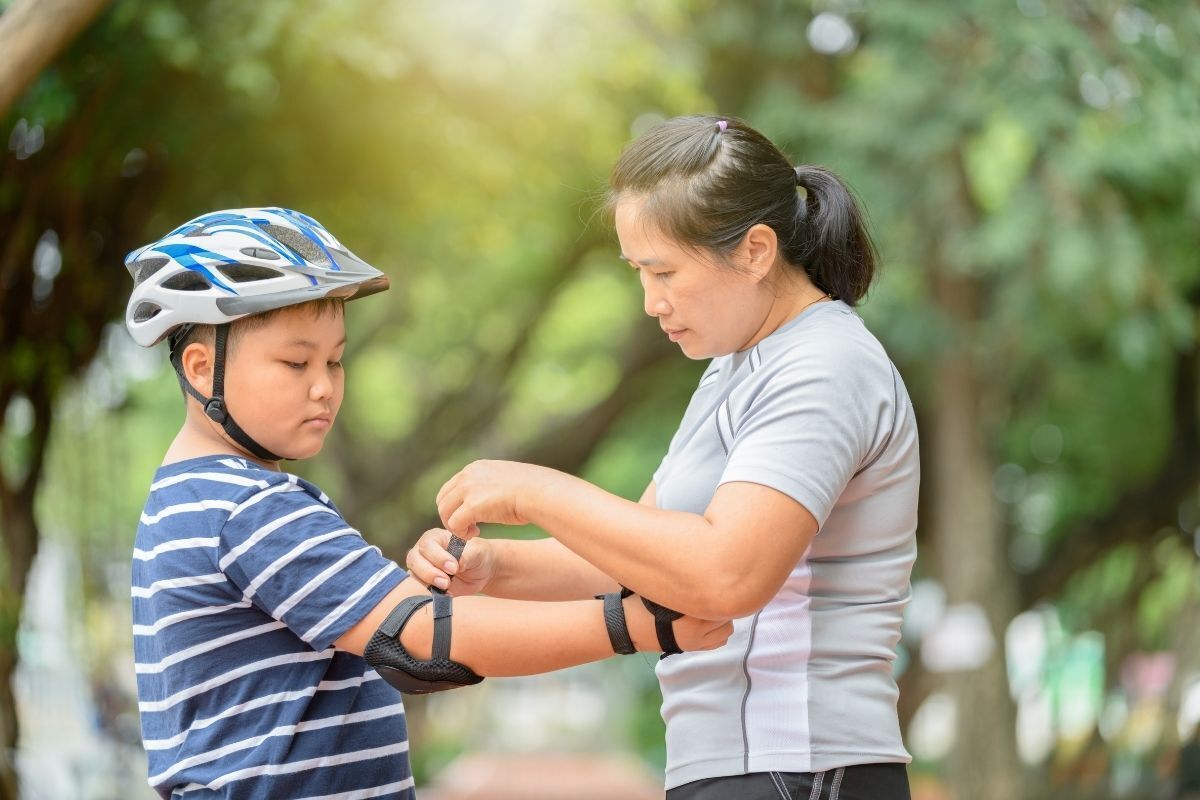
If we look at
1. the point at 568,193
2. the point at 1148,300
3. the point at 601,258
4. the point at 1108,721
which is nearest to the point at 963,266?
the point at 1148,300

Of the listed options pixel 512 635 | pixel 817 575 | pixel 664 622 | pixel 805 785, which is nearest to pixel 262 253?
pixel 512 635

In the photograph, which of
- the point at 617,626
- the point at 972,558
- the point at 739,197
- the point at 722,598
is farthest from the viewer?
the point at 972,558

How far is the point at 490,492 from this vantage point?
7.21 ft

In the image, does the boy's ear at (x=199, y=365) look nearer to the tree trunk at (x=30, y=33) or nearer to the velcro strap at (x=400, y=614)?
the velcro strap at (x=400, y=614)

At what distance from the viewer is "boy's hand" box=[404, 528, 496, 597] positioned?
2.36 metres

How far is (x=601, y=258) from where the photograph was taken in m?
15.7

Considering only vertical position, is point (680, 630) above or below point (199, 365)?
below

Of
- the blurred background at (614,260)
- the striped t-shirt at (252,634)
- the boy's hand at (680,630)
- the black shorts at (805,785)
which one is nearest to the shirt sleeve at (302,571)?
the striped t-shirt at (252,634)

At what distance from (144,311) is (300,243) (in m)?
0.30

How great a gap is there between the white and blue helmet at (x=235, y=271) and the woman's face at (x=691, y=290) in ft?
1.58

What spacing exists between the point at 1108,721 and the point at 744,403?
591 inches

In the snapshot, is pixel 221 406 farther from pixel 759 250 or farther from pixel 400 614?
pixel 759 250

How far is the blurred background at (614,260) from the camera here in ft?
26.1

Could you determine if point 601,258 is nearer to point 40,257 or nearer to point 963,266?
point 963,266
